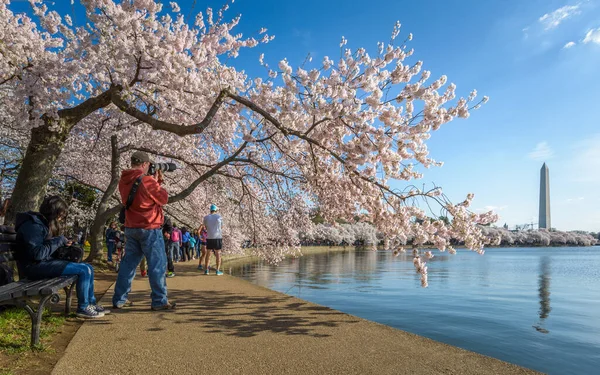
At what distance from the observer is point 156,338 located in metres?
3.74

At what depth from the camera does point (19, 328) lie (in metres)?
3.79

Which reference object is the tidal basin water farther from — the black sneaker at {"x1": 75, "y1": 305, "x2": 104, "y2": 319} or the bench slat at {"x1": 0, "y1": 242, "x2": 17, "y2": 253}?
the bench slat at {"x1": 0, "y1": 242, "x2": 17, "y2": 253}

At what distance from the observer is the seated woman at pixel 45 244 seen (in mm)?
3742

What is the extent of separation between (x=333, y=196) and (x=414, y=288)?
5925mm

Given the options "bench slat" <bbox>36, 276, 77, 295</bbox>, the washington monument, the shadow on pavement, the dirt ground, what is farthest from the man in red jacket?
the washington monument

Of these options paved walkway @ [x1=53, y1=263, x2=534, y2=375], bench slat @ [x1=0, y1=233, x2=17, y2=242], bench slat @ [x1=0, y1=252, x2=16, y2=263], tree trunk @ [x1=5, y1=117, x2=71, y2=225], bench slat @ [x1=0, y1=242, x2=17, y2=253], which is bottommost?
paved walkway @ [x1=53, y1=263, x2=534, y2=375]

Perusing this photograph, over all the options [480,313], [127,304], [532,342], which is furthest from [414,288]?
[127,304]

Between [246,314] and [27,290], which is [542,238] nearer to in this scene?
[246,314]

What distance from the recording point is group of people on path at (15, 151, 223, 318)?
12.4 feet

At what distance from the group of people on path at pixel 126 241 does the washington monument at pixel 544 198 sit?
3502 inches

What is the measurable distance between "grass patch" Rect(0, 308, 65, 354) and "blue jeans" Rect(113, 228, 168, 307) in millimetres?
796

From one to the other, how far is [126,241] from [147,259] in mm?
399

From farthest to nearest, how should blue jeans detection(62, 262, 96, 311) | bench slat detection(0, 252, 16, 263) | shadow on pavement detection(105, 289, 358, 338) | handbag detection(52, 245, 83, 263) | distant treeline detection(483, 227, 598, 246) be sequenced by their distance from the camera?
distant treeline detection(483, 227, 598, 246) → handbag detection(52, 245, 83, 263) → shadow on pavement detection(105, 289, 358, 338) → blue jeans detection(62, 262, 96, 311) → bench slat detection(0, 252, 16, 263)

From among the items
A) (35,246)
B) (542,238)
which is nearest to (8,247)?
(35,246)
